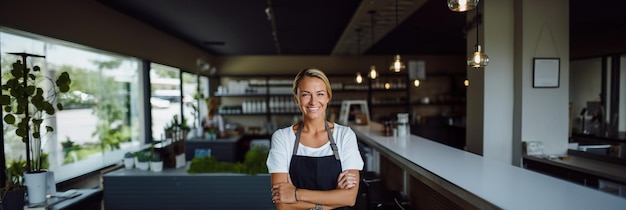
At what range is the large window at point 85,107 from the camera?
3.09 m

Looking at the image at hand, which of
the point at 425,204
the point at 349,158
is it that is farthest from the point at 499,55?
the point at 349,158

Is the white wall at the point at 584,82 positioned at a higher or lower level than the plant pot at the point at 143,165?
higher

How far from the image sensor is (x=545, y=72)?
3562 millimetres

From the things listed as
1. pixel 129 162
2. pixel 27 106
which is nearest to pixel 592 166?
pixel 129 162

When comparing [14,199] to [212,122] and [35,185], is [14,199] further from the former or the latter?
[212,122]

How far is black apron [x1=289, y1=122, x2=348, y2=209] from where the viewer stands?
1.48 m

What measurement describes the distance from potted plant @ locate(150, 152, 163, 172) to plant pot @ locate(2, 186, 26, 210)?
109 centimetres

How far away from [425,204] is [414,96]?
19.5 ft

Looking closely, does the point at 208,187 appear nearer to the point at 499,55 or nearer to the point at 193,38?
the point at 499,55

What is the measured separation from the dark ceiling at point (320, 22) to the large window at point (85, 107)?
70cm

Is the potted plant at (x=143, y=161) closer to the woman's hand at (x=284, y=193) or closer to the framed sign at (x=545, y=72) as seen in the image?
the woman's hand at (x=284, y=193)

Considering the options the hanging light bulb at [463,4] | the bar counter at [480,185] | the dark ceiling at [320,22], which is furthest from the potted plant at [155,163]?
the hanging light bulb at [463,4]

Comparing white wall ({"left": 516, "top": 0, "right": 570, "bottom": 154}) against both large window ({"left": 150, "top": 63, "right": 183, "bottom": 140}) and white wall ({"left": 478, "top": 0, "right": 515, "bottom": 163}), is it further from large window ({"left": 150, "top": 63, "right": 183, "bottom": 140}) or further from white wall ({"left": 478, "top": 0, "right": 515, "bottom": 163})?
large window ({"left": 150, "top": 63, "right": 183, "bottom": 140})

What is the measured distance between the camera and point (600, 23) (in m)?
5.42
